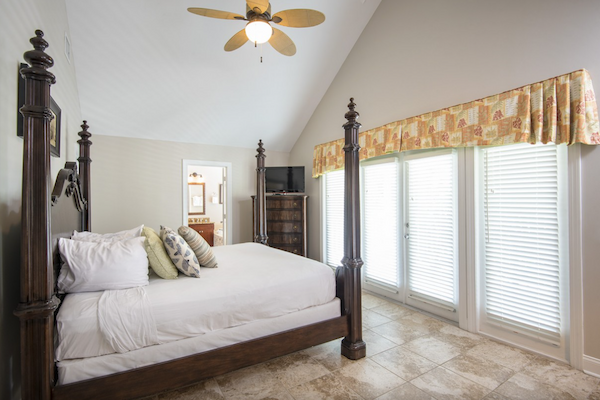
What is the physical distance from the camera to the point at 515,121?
7.95 ft

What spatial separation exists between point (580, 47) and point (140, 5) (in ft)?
12.9

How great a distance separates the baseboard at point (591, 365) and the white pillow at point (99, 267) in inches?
123

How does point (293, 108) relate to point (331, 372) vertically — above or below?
above

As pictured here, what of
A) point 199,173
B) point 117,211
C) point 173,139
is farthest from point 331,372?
point 199,173

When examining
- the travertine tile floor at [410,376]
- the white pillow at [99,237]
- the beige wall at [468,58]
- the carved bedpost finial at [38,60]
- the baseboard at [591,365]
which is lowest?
the travertine tile floor at [410,376]

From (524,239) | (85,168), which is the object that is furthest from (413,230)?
(85,168)

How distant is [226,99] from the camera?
178 inches

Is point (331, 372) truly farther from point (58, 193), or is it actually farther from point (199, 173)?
point (199, 173)

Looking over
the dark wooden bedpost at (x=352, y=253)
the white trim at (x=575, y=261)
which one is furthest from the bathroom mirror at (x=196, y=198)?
the white trim at (x=575, y=261)

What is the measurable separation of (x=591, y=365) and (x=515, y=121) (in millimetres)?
1867

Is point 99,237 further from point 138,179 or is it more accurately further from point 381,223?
point 381,223

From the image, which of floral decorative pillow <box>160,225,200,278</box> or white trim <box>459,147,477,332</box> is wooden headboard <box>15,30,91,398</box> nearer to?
floral decorative pillow <box>160,225,200,278</box>

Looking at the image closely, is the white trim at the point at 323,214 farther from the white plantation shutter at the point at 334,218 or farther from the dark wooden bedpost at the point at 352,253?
the dark wooden bedpost at the point at 352,253

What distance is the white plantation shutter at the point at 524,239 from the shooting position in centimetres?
231
